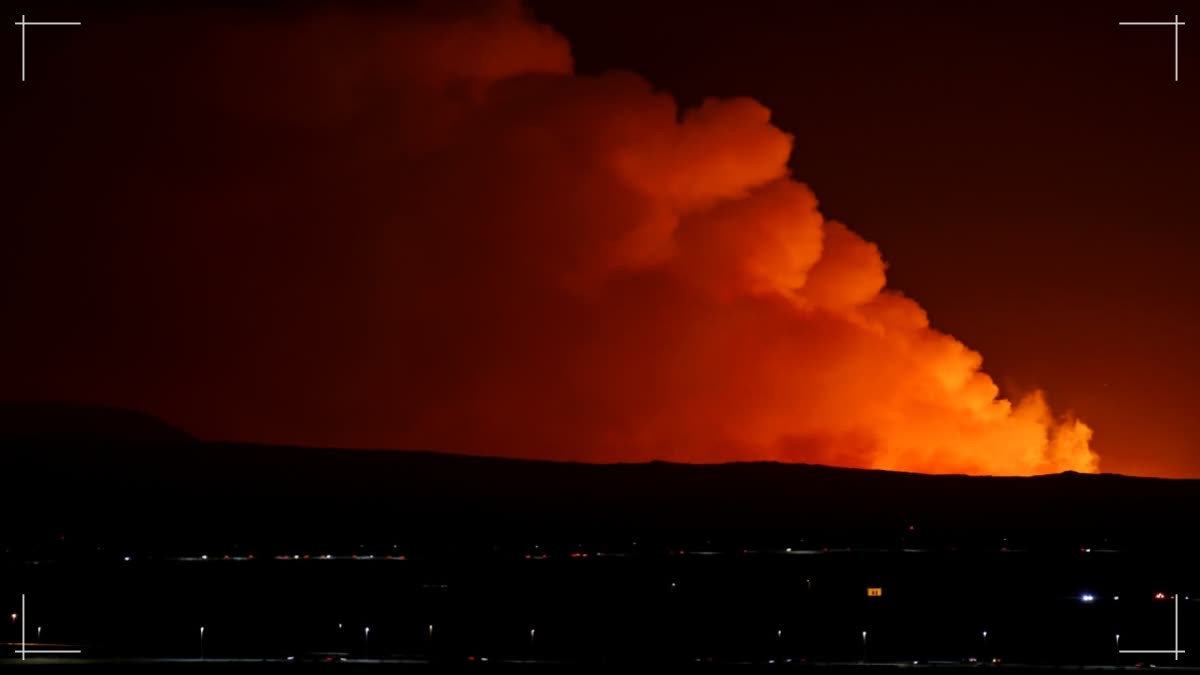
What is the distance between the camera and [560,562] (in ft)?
145

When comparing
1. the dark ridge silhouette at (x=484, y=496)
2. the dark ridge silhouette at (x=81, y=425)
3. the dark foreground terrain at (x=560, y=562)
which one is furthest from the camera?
the dark ridge silhouette at (x=81, y=425)

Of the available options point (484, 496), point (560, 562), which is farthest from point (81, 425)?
point (560, 562)

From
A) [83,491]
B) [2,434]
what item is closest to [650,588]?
[83,491]

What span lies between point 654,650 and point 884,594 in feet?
26.4

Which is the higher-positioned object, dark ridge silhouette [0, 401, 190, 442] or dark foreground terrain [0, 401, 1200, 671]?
dark ridge silhouette [0, 401, 190, 442]

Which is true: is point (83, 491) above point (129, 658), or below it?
above

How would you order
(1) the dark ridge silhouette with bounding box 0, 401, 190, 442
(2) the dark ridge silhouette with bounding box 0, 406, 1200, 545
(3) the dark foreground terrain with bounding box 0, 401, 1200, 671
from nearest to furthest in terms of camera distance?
(3) the dark foreground terrain with bounding box 0, 401, 1200, 671, (2) the dark ridge silhouette with bounding box 0, 406, 1200, 545, (1) the dark ridge silhouette with bounding box 0, 401, 190, 442

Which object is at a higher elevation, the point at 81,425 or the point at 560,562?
the point at 81,425

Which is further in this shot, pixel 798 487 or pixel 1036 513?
pixel 798 487

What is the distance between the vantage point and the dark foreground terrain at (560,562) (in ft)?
112

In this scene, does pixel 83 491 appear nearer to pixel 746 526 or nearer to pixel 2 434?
pixel 2 434

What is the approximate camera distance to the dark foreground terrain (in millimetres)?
34219

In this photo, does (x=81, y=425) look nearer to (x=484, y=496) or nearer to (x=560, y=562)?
(x=484, y=496)

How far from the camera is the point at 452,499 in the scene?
58.3 meters
